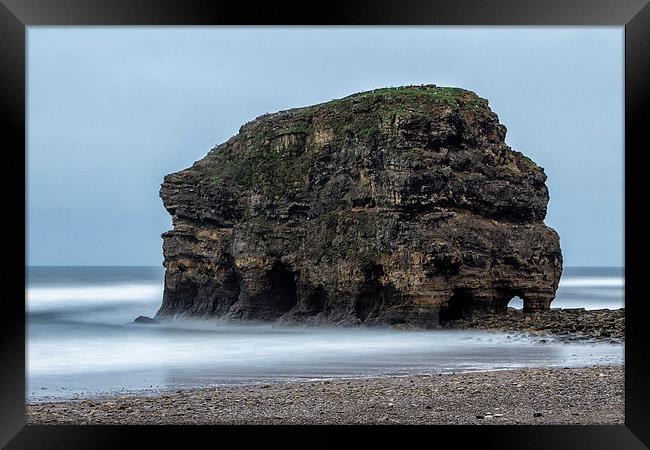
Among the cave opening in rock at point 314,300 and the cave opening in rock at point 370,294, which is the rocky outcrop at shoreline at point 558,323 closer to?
the cave opening in rock at point 370,294

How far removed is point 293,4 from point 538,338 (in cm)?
1566

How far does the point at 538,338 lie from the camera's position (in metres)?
20.2

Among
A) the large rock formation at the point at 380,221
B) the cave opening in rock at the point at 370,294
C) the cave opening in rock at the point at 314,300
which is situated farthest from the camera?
the cave opening in rock at the point at 314,300

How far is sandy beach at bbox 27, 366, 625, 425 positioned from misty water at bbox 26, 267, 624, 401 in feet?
6.29

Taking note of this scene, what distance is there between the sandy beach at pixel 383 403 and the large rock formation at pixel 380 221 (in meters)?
9.78

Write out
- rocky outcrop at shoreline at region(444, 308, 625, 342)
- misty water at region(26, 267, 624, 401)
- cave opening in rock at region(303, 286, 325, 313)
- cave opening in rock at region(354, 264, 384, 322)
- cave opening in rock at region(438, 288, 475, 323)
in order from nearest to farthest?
misty water at region(26, 267, 624, 401), rocky outcrop at shoreline at region(444, 308, 625, 342), cave opening in rock at region(438, 288, 475, 323), cave opening in rock at region(354, 264, 384, 322), cave opening in rock at region(303, 286, 325, 313)

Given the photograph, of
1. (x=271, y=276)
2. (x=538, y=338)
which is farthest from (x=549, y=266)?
(x=271, y=276)

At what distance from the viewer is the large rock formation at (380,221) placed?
74.9 feet

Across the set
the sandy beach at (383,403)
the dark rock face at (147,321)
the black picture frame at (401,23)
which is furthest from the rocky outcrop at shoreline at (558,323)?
the black picture frame at (401,23)

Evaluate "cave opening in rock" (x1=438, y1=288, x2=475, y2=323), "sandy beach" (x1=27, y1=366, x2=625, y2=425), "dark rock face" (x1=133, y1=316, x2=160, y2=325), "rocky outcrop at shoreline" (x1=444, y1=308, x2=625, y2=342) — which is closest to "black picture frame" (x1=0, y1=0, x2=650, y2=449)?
"sandy beach" (x1=27, y1=366, x2=625, y2=425)

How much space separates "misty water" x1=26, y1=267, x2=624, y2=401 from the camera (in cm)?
1516

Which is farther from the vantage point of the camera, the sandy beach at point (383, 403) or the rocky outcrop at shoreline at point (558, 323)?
the rocky outcrop at shoreline at point (558, 323)

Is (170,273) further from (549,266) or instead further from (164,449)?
(164,449)

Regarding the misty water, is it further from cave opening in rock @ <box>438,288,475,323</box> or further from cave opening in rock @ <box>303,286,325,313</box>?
cave opening in rock @ <box>438,288,475,323</box>
